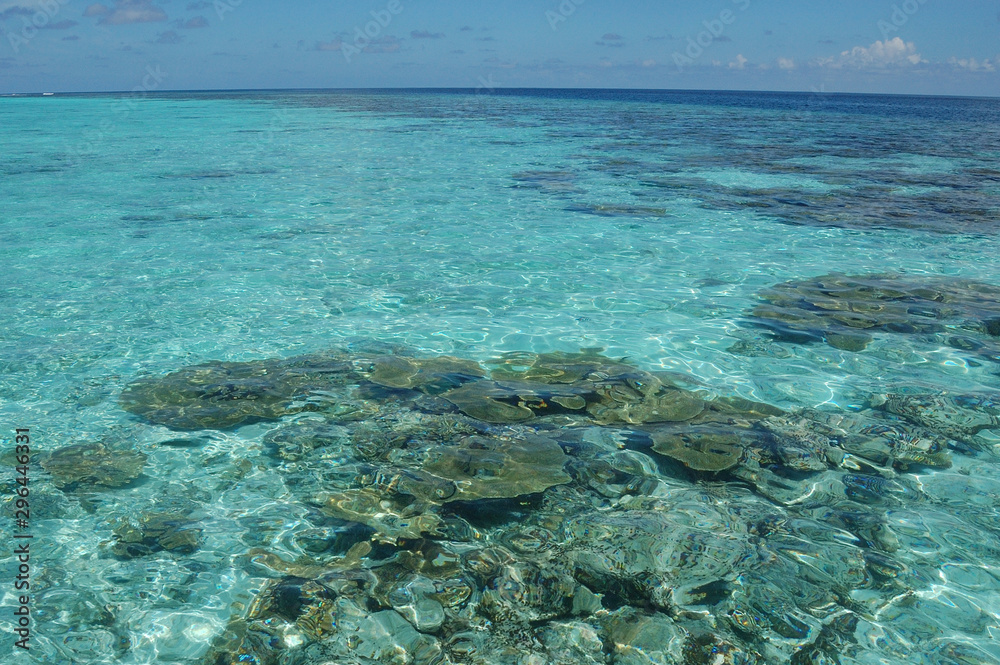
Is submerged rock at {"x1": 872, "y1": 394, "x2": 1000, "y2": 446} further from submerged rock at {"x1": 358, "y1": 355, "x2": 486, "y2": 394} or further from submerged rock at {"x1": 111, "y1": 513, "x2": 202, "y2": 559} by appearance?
submerged rock at {"x1": 111, "y1": 513, "x2": 202, "y2": 559}

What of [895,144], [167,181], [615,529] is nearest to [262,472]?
[615,529]

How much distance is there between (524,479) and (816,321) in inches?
190

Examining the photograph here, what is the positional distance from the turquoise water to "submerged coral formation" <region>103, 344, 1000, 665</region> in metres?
0.03

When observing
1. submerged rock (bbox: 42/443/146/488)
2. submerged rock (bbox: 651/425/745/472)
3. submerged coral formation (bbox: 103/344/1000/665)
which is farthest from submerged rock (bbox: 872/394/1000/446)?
submerged rock (bbox: 42/443/146/488)

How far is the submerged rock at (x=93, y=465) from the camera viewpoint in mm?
4605

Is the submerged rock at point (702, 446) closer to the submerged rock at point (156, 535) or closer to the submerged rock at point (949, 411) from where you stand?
the submerged rock at point (949, 411)

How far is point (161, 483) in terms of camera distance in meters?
4.61

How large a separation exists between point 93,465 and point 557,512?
337 centimetres

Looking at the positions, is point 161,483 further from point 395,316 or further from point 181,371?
point 395,316

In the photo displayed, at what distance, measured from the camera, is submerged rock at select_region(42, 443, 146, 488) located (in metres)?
4.61

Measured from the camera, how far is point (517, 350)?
22.8ft

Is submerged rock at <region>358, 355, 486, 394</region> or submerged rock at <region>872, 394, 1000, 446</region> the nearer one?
submerged rock at <region>872, 394, 1000, 446</region>

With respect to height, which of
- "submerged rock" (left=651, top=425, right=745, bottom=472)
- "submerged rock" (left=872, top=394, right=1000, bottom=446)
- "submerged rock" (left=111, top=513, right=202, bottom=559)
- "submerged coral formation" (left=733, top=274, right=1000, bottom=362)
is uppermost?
"submerged coral formation" (left=733, top=274, right=1000, bottom=362)

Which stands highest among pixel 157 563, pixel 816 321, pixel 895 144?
pixel 895 144
